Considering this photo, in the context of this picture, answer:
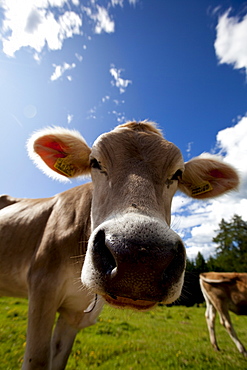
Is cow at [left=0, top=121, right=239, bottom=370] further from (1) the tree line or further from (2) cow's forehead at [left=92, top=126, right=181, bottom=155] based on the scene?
(1) the tree line

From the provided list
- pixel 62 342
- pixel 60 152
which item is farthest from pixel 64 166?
pixel 62 342

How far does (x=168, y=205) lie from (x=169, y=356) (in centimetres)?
A: 462

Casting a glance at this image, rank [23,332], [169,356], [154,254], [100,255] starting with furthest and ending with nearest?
1. [23,332]
2. [169,356]
3. [100,255]
4. [154,254]

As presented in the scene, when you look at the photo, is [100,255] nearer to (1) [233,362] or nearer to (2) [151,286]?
(2) [151,286]

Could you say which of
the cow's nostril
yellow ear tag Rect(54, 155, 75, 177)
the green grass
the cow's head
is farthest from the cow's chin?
→ yellow ear tag Rect(54, 155, 75, 177)

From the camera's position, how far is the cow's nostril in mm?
1278

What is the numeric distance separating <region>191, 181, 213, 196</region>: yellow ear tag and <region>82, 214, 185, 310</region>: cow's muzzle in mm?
2123

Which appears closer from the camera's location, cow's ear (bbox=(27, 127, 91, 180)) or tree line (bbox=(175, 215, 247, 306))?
cow's ear (bbox=(27, 127, 91, 180))

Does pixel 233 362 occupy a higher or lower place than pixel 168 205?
lower

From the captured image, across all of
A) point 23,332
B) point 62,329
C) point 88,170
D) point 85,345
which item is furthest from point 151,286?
point 23,332

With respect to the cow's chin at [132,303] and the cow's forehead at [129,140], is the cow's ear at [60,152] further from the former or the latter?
the cow's chin at [132,303]

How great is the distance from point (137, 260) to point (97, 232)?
13.1 inches

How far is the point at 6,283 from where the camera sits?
303 centimetres

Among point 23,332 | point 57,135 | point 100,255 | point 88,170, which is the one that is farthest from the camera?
point 23,332
